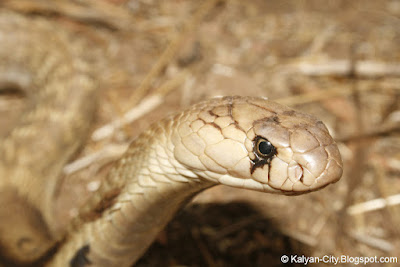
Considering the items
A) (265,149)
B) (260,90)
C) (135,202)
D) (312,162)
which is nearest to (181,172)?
(135,202)

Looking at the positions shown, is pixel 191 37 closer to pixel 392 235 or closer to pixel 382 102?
pixel 382 102

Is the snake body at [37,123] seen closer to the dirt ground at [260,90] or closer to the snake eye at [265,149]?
the dirt ground at [260,90]

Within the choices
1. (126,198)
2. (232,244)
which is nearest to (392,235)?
(232,244)

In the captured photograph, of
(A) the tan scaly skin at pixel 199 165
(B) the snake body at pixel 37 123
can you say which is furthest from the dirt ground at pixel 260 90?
(A) the tan scaly skin at pixel 199 165

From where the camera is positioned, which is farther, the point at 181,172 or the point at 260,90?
the point at 260,90

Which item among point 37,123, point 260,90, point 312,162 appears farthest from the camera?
point 260,90

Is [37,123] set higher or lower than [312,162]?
lower

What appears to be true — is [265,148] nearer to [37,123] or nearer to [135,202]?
[135,202]
